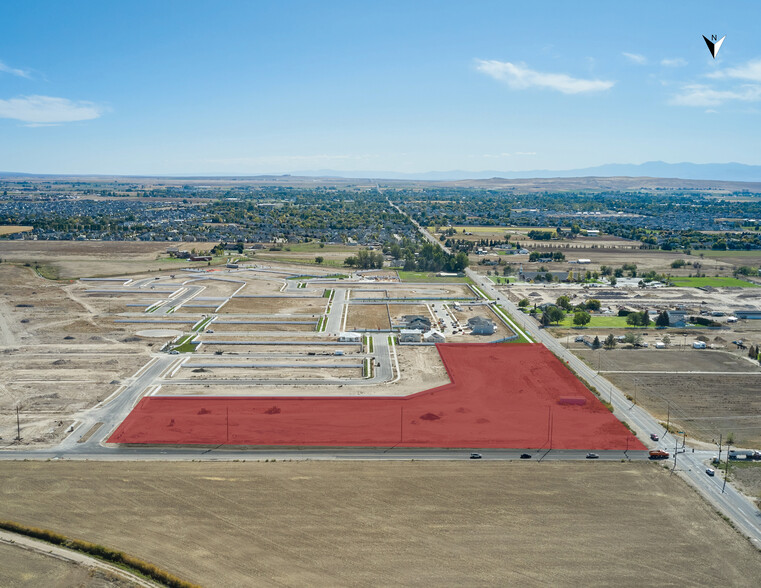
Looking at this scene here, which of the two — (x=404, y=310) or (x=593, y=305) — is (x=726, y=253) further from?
(x=404, y=310)

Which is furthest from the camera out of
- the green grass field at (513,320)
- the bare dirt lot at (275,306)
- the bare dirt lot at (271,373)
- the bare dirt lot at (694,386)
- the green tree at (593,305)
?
the green tree at (593,305)

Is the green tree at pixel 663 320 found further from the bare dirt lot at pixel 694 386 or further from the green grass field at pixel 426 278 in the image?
the green grass field at pixel 426 278

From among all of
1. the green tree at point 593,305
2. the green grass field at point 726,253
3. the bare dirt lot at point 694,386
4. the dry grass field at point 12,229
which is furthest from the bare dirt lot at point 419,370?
the dry grass field at point 12,229

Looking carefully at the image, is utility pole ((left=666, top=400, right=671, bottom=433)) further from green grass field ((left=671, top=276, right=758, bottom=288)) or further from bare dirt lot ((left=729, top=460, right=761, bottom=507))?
green grass field ((left=671, top=276, right=758, bottom=288))

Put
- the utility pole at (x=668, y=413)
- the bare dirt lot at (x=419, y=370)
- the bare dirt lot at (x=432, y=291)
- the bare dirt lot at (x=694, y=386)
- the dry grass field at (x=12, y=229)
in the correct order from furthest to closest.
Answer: the dry grass field at (x=12, y=229) → the bare dirt lot at (x=432, y=291) → the bare dirt lot at (x=419, y=370) → the bare dirt lot at (x=694, y=386) → the utility pole at (x=668, y=413)

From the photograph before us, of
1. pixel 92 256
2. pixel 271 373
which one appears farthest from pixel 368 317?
pixel 92 256

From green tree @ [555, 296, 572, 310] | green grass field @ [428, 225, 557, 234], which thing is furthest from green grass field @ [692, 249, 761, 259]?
green tree @ [555, 296, 572, 310]

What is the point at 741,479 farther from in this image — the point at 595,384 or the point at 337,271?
the point at 337,271
